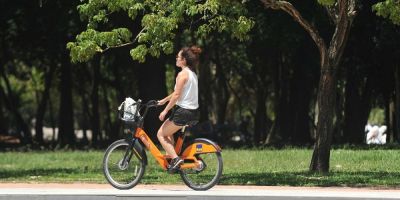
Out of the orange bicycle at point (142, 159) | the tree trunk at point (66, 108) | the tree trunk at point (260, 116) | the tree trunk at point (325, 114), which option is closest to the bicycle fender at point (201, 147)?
the orange bicycle at point (142, 159)

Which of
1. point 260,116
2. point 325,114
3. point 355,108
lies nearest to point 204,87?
point 260,116

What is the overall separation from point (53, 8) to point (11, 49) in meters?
11.6

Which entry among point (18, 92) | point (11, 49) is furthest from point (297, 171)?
point (18, 92)

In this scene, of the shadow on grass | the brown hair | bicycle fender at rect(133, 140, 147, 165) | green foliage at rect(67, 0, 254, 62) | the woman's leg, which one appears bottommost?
the shadow on grass

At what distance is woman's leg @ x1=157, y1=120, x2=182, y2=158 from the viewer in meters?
12.1

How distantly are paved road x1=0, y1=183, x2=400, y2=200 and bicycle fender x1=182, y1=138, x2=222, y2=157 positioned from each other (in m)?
0.54

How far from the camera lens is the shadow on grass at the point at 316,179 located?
13.7 metres

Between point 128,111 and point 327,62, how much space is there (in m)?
4.39

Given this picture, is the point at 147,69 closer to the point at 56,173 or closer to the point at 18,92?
the point at 56,173

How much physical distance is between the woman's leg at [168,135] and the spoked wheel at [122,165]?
447mm

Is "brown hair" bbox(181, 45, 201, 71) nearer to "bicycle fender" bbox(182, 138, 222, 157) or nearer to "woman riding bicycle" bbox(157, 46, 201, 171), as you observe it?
"woman riding bicycle" bbox(157, 46, 201, 171)

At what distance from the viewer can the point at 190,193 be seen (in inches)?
463

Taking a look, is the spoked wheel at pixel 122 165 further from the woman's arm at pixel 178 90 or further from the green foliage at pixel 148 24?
the green foliage at pixel 148 24

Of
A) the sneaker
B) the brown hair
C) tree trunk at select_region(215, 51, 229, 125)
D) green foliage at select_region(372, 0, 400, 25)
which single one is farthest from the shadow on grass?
tree trunk at select_region(215, 51, 229, 125)
